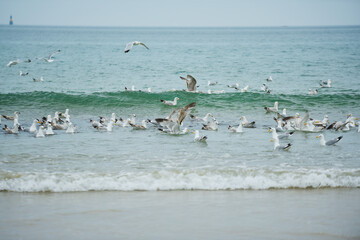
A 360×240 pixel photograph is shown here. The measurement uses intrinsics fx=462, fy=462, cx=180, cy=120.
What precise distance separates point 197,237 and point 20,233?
96.9 inches

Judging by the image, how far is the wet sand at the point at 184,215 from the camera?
21.0 ft

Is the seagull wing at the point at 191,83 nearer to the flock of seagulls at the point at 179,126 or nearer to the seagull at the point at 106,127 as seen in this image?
the flock of seagulls at the point at 179,126

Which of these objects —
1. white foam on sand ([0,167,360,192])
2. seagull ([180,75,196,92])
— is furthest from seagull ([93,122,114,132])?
seagull ([180,75,196,92])

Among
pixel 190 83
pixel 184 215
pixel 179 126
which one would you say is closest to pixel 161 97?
pixel 190 83

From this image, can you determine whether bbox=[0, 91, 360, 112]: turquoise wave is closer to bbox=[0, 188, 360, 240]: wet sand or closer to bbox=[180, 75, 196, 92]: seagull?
bbox=[180, 75, 196, 92]: seagull

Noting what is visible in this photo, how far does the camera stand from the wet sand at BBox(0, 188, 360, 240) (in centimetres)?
641

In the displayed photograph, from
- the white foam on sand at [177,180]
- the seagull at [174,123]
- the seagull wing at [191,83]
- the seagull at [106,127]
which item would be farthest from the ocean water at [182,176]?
the seagull wing at [191,83]

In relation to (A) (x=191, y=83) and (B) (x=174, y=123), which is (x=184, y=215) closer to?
(B) (x=174, y=123)

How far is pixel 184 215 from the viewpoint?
7.00m

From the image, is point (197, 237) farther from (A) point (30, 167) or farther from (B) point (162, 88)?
(B) point (162, 88)

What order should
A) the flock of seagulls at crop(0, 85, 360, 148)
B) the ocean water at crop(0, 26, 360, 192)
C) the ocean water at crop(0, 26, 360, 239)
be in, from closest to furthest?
the ocean water at crop(0, 26, 360, 239), the ocean water at crop(0, 26, 360, 192), the flock of seagulls at crop(0, 85, 360, 148)

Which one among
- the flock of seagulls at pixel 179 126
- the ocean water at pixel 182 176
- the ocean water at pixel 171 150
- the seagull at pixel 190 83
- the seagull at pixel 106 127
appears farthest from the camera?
the seagull at pixel 190 83

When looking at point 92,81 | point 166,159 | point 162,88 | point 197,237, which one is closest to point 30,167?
point 166,159

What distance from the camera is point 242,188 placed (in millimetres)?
8344
